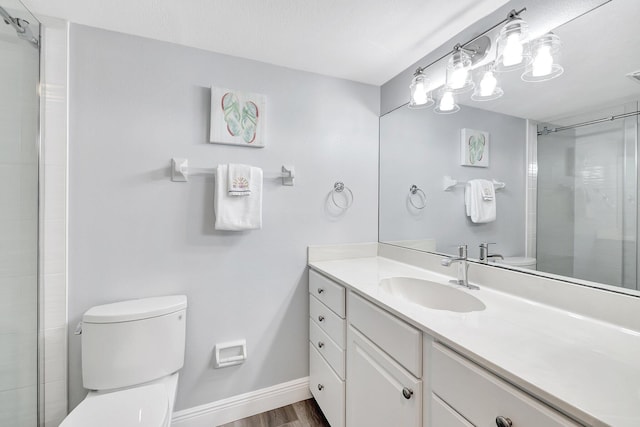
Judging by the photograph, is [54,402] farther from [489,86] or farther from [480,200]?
[489,86]

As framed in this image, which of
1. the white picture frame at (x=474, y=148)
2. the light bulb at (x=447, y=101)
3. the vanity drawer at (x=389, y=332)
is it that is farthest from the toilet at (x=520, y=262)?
the light bulb at (x=447, y=101)

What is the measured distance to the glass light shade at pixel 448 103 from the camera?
1.50 meters

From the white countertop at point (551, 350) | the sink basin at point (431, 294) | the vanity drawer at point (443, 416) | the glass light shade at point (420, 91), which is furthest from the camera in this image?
the glass light shade at point (420, 91)

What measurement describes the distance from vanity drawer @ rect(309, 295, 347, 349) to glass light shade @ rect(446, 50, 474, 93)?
1319 millimetres

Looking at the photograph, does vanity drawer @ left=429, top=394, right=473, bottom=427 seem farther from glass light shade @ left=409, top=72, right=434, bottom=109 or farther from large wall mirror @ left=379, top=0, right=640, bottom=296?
glass light shade @ left=409, top=72, right=434, bottom=109

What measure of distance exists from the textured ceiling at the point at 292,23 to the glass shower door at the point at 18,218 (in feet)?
0.83

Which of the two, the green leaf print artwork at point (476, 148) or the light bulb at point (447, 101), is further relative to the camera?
the light bulb at point (447, 101)

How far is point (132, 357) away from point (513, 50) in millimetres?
2127

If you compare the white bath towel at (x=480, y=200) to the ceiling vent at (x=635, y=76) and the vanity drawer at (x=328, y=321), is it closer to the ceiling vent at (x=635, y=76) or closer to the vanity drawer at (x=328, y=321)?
the ceiling vent at (x=635, y=76)

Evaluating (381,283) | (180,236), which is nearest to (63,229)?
(180,236)

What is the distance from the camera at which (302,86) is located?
5.79 feet

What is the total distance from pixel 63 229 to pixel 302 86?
1.51 m

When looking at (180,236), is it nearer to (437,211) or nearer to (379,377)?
(379,377)

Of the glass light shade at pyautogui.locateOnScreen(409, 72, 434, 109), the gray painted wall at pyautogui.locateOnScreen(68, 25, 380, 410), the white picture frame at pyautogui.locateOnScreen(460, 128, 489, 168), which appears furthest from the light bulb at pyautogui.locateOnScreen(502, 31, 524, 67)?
the gray painted wall at pyautogui.locateOnScreen(68, 25, 380, 410)
